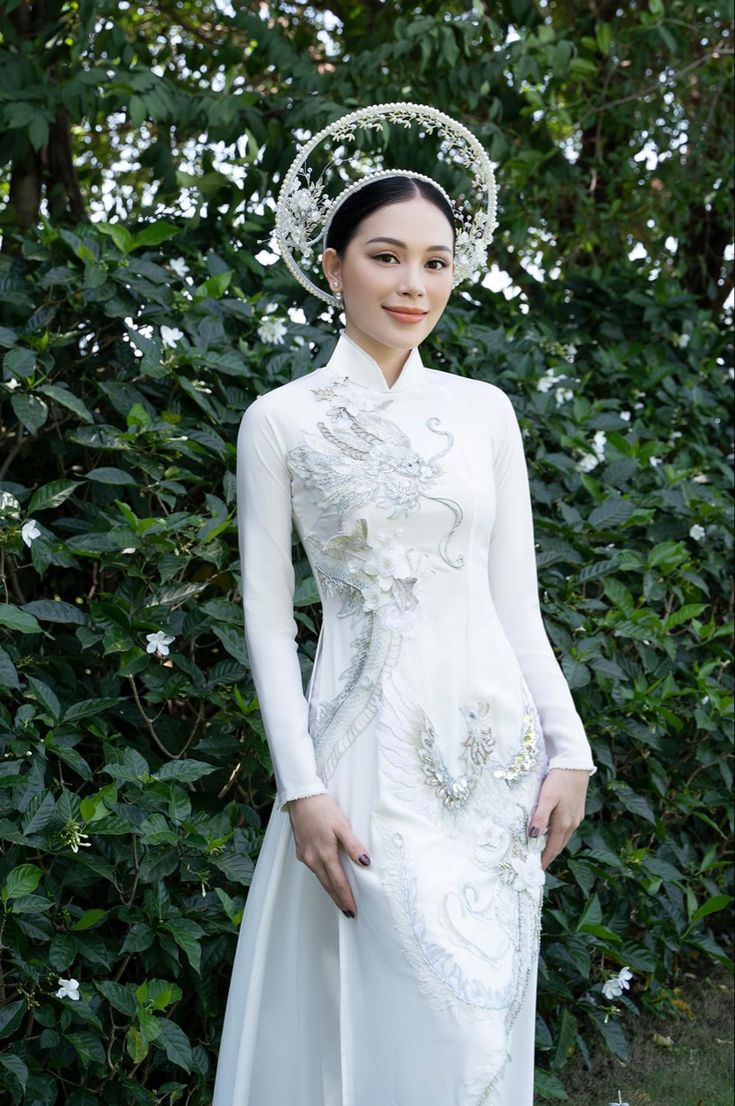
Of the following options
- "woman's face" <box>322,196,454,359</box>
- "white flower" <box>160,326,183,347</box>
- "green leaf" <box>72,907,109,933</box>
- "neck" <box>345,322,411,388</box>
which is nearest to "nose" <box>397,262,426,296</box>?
"woman's face" <box>322,196,454,359</box>

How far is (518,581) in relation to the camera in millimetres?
2324

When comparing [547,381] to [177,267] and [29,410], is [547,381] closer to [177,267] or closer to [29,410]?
[177,267]

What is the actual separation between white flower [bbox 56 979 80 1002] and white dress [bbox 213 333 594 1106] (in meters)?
0.46

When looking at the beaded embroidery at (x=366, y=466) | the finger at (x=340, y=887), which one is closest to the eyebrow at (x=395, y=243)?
the beaded embroidery at (x=366, y=466)

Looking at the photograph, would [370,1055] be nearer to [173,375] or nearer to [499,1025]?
[499,1025]

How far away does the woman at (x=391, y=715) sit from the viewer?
6.53 feet

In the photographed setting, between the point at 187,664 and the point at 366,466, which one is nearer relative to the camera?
the point at 366,466

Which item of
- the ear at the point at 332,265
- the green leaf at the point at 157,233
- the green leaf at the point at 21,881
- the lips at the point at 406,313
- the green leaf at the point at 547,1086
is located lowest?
the green leaf at the point at 547,1086

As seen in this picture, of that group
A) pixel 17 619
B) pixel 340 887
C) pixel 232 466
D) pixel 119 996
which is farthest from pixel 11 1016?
pixel 232 466

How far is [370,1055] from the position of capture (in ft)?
6.50

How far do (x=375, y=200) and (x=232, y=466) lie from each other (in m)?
1.12

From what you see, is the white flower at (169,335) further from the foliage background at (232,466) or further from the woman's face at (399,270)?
the woman's face at (399,270)

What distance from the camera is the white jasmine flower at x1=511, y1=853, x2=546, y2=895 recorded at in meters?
2.11

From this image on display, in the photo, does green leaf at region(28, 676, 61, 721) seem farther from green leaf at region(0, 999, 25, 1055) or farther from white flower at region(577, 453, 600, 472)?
white flower at region(577, 453, 600, 472)
